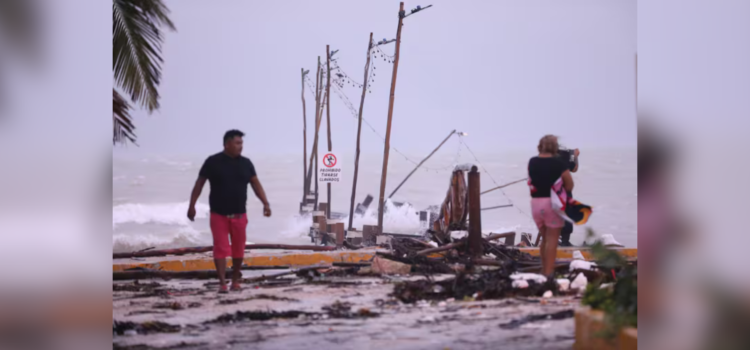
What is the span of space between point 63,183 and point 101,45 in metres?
1.02

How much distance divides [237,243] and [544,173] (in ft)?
7.44

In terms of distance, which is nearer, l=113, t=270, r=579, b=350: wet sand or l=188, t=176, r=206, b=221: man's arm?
l=113, t=270, r=579, b=350: wet sand

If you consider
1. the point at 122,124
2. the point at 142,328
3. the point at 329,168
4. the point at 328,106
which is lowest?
the point at 142,328

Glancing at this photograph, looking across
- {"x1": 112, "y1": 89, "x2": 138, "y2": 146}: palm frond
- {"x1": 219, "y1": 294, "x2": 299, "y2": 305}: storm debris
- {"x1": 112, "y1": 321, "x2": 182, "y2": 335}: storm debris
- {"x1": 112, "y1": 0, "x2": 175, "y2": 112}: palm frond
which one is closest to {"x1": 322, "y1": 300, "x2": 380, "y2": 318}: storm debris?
{"x1": 219, "y1": 294, "x2": 299, "y2": 305}: storm debris

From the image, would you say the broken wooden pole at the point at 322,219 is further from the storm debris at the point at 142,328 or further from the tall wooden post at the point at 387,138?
the storm debris at the point at 142,328

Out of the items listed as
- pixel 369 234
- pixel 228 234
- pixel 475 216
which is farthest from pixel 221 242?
pixel 475 216

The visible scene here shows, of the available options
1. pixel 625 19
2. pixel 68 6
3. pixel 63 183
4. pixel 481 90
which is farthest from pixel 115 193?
pixel 625 19

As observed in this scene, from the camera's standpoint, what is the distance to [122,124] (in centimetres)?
510

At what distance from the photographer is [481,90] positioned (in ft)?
17.4

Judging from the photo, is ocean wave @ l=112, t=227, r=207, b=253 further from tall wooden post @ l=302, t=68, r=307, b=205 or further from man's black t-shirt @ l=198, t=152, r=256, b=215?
tall wooden post @ l=302, t=68, r=307, b=205

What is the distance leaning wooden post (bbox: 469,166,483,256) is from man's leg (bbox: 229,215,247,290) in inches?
65.1

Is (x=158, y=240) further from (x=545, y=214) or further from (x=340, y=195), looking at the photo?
→ (x=545, y=214)

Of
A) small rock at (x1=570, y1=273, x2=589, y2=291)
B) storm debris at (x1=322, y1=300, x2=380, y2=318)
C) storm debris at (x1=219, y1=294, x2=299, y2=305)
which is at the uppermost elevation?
small rock at (x1=570, y1=273, x2=589, y2=291)

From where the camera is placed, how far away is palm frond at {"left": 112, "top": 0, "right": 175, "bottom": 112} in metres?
5.03
